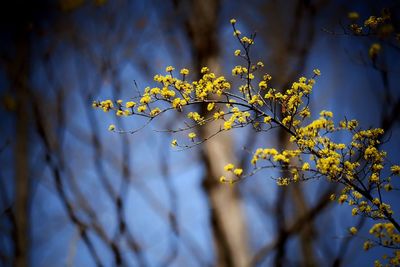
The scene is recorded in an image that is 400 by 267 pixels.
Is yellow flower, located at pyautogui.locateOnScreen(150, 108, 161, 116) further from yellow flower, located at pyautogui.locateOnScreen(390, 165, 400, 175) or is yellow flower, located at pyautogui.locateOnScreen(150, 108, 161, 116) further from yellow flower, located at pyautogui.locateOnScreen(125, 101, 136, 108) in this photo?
yellow flower, located at pyautogui.locateOnScreen(390, 165, 400, 175)

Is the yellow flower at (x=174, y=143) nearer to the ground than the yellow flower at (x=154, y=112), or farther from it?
nearer to the ground

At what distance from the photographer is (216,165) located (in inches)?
90.7

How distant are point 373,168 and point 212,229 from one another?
118cm

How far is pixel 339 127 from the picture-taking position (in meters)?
1.47

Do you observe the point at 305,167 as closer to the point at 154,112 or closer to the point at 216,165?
the point at 154,112

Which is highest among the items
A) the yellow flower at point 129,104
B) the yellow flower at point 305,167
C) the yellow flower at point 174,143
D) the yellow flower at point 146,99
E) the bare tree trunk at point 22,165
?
the bare tree trunk at point 22,165

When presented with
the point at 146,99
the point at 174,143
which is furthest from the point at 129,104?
the point at 174,143

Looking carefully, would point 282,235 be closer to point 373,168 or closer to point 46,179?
point 373,168

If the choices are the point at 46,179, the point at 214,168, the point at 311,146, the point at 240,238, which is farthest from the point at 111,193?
the point at 311,146

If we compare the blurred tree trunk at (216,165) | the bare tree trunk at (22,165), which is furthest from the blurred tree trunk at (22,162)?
the blurred tree trunk at (216,165)

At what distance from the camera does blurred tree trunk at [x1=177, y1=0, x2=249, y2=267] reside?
2119 mm

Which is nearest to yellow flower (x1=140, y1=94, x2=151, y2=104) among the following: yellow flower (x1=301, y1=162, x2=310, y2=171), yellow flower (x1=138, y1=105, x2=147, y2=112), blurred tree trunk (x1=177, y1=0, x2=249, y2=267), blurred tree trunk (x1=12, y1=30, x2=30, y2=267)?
yellow flower (x1=138, y1=105, x2=147, y2=112)

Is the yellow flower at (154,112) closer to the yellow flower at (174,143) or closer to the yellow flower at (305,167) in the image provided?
the yellow flower at (174,143)

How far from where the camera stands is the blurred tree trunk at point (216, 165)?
212 centimetres
